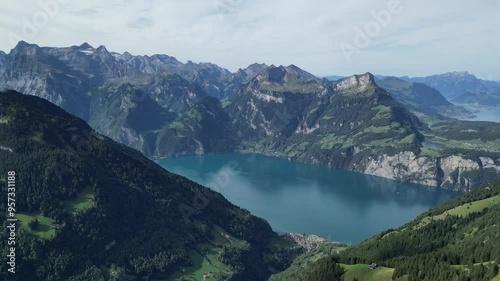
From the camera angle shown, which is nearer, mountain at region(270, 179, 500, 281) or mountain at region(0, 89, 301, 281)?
mountain at region(270, 179, 500, 281)

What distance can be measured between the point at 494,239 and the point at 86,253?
424ft

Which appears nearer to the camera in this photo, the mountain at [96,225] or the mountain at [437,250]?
the mountain at [437,250]

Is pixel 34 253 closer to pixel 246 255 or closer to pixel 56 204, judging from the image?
pixel 56 204

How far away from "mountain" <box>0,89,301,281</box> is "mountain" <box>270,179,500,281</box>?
28377 millimetres

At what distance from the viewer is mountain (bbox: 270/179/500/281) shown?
80062mm

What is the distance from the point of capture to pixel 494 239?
94438 mm

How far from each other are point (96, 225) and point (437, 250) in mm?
122038

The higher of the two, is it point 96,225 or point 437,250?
point 96,225

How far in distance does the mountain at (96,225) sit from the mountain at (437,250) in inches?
1117

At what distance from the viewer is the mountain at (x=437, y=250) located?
263 ft

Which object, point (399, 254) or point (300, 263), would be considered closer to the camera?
point (399, 254)

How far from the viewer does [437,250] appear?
10831cm

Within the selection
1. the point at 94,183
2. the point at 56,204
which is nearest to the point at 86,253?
the point at 56,204

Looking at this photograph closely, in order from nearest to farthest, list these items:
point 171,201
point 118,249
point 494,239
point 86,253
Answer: point 494,239
point 86,253
point 118,249
point 171,201
